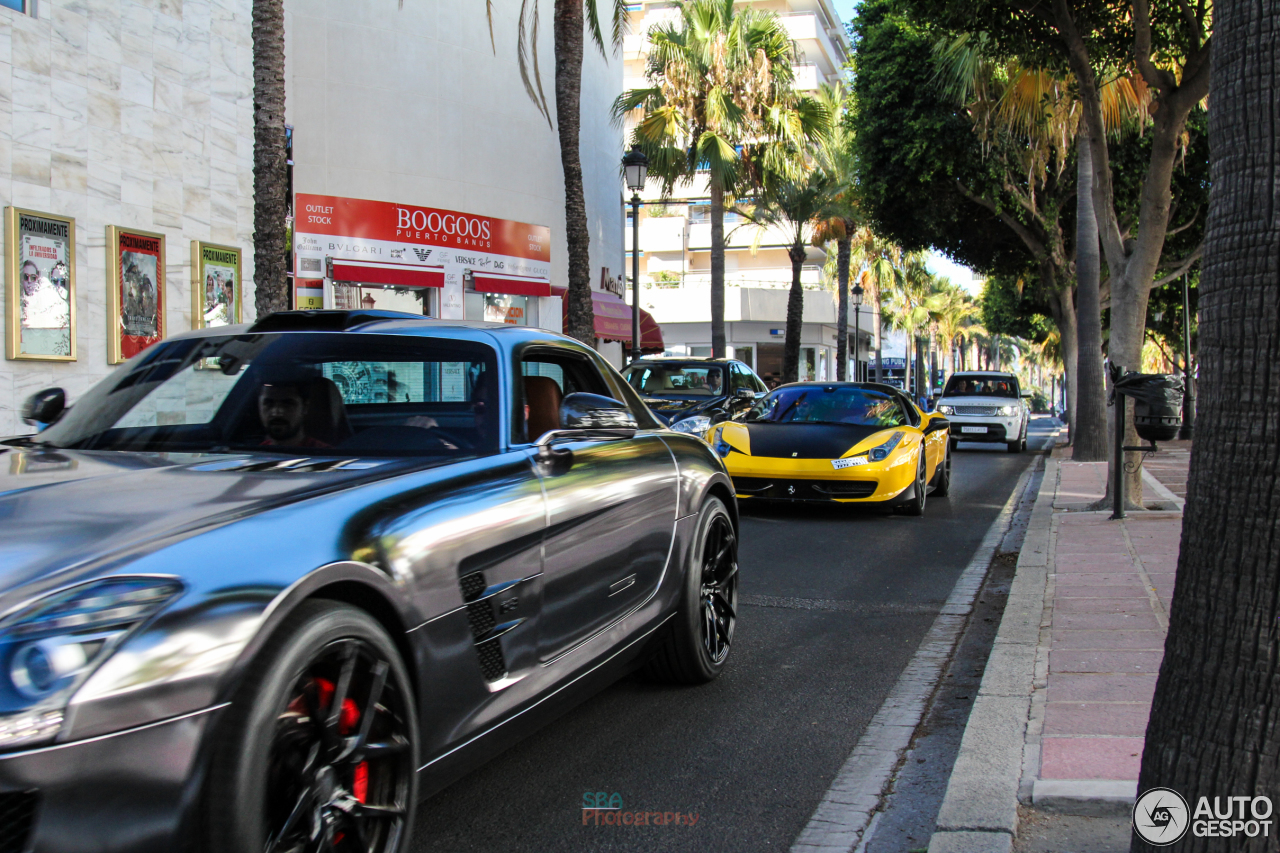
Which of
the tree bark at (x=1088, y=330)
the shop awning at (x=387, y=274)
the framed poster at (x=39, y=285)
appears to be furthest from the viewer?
the shop awning at (x=387, y=274)

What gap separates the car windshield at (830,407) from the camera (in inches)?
447

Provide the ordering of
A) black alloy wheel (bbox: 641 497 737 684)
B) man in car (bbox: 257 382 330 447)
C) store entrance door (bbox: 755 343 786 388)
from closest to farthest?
man in car (bbox: 257 382 330 447) < black alloy wheel (bbox: 641 497 737 684) < store entrance door (bbox: 755 343 786 388)

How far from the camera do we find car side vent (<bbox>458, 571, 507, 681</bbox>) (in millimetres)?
2807

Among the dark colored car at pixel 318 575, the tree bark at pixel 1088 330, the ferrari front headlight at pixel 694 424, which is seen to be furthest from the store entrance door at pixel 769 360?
the dark colored car at pixel 318 575

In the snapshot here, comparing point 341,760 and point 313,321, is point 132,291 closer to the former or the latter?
point 313,321

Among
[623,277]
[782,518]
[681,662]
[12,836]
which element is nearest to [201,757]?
[12,836]

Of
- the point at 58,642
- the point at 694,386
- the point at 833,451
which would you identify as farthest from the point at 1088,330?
the point at 58,642

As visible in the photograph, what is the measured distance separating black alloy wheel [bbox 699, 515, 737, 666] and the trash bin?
17.3 ft

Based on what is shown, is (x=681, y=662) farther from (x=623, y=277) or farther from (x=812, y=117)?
(x=623, y=277)

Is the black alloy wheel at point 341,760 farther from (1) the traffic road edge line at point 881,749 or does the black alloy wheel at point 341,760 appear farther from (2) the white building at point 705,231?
(2) the white building at point 705,231

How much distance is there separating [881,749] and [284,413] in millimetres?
2494

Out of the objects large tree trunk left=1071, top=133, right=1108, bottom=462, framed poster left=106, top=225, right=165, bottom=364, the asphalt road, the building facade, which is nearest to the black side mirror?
the asphalt road

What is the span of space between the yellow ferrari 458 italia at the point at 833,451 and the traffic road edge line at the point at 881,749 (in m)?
3.36

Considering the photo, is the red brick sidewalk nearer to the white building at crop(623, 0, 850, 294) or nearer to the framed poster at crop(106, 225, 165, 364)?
the framed poster at crop(106, 225, 165, 364)
